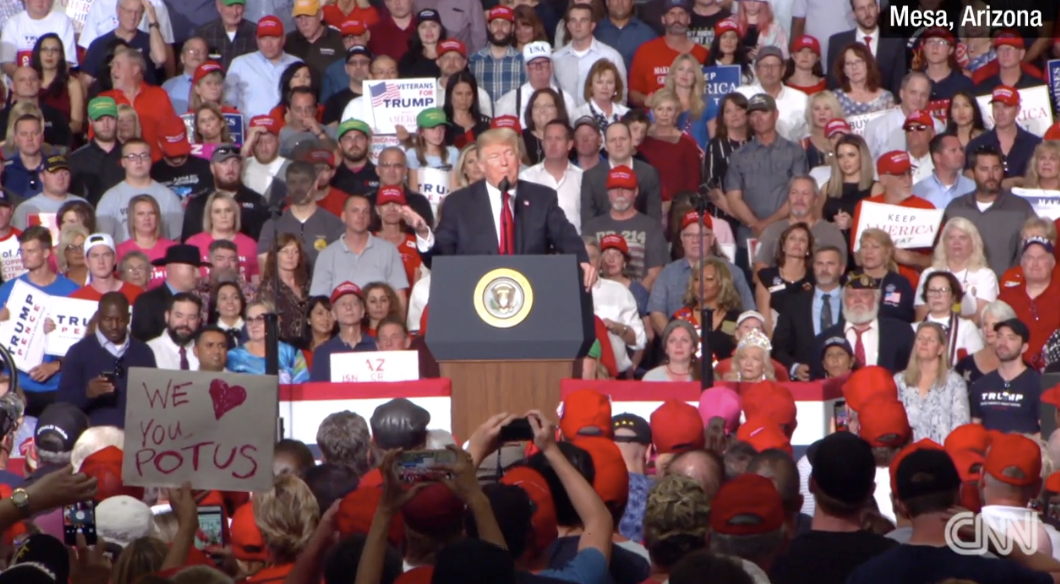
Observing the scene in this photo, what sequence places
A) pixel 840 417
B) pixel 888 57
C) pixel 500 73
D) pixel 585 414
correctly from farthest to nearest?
pixel 888 57, pixel 500 73, pixel 840 417, pixel 585 414

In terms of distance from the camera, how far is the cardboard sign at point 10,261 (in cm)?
1230

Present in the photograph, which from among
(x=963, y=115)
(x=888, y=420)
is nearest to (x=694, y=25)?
(x=963, y=115)

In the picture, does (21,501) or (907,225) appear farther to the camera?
(907,225)

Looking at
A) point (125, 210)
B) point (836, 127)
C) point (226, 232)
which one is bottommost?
point (226, 232)

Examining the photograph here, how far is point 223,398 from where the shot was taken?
5.64 m

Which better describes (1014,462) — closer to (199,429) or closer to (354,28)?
(199,429)

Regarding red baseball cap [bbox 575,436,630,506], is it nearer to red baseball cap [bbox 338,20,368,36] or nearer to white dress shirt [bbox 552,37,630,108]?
white dress shirt [bbox 552,37,630,108]

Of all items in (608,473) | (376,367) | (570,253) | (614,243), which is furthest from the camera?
(614,243)

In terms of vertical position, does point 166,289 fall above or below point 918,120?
below

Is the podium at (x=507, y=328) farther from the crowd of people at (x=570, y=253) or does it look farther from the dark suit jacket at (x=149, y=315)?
the dark suit jacket at (x=149, y=315)

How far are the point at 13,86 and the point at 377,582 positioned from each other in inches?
440

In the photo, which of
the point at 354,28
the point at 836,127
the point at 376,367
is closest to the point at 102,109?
the point at 354,28

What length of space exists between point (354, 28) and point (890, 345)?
6209mm

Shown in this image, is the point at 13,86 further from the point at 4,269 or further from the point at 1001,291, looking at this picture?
the point at 1001,291
